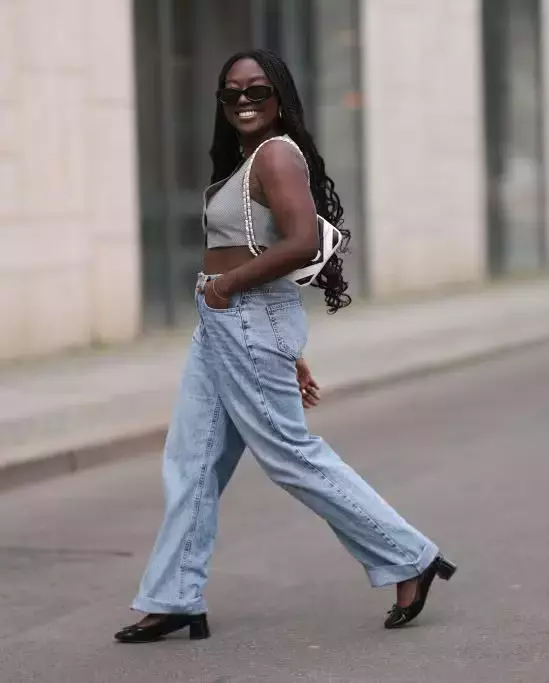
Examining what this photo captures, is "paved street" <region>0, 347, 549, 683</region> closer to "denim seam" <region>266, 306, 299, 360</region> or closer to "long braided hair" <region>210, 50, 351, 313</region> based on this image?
"denim seam" <region>266, 306, 299, 360</region>

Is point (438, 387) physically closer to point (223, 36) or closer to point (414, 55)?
point (223, 36)

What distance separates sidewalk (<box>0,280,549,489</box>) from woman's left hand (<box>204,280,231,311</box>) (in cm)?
353

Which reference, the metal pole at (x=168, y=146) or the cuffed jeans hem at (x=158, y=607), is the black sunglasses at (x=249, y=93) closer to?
the cuffed jeans hem at (x=158, y=607)

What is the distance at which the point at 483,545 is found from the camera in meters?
6.52

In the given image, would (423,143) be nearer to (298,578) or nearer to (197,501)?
(298,578)

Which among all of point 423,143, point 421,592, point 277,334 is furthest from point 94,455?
point 423,143

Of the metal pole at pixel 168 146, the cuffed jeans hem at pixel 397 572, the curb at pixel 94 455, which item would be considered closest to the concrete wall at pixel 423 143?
the metal pole at pixel 168 146

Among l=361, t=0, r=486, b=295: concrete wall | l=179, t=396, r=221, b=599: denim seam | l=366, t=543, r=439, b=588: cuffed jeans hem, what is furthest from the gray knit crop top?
l=361, t=0, r=486, b=295: concrete wall

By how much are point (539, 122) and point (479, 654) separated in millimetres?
20235

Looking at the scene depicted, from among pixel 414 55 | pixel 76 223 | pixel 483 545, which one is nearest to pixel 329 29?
pixel 414 55

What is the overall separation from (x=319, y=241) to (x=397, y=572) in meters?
1.07

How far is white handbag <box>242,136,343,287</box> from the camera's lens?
16.0ft

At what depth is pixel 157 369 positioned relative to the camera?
12.9 meters

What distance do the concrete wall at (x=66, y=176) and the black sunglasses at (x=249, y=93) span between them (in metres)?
8.97
